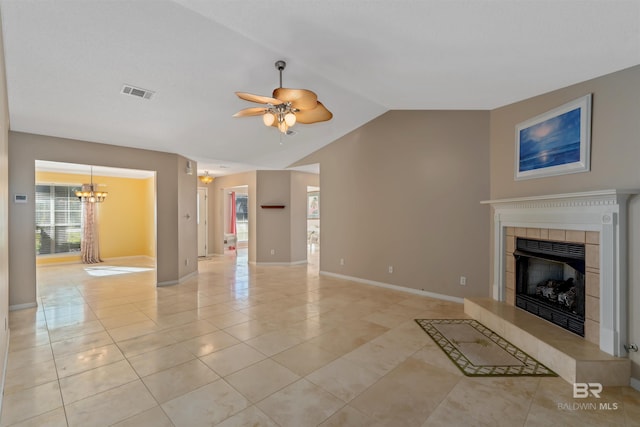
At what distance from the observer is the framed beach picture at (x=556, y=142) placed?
2.93 metres

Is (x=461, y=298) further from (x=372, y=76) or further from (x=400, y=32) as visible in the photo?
(x=400, y=32)

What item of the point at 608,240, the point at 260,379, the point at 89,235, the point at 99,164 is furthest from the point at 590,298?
the point at 89,235

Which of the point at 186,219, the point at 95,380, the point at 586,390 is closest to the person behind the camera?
the point at 586,390

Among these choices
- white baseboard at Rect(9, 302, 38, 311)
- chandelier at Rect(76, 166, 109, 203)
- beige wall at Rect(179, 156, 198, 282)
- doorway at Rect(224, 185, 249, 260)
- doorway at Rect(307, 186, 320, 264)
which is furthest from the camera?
doorway at Rect(307, 186, 320, 264)

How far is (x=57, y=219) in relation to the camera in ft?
26.8

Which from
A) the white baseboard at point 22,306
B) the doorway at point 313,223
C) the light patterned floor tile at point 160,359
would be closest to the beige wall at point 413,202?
the light patterned floor tile at point 160,359

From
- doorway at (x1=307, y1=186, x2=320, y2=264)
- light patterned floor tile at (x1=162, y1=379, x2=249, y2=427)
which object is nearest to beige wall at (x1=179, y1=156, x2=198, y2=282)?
light patterned floor tile at (x1=162, y1=379, x2=249, y2=427)

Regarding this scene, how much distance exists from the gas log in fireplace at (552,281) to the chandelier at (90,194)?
9631 millimetres

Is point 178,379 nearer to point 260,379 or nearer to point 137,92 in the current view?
point 260,379

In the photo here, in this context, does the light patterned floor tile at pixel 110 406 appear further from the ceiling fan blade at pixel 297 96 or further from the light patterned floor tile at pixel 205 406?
the ceiling fan blade at pixel 297 96

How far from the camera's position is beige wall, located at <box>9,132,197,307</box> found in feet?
14.4

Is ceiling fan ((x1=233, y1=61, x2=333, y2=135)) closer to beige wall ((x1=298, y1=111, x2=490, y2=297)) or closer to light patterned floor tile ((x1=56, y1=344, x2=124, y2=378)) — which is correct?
beige wall ((x1=298, y1=111, x2=490, y2=297))

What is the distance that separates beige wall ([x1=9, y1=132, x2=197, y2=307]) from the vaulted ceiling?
1.16 feet

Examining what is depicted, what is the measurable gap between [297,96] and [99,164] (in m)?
4.39
